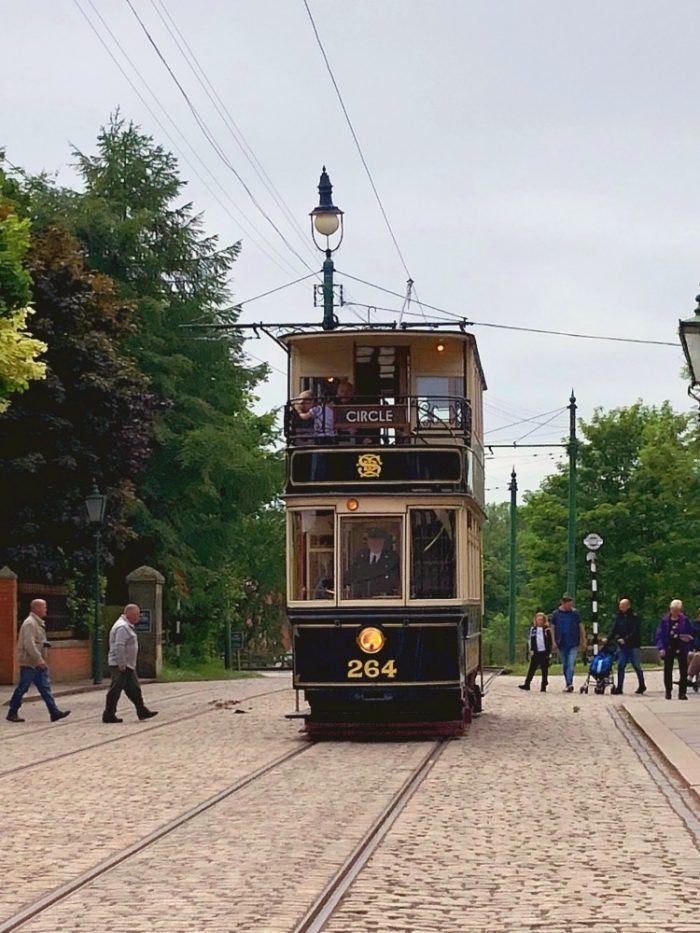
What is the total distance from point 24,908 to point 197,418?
44.4m

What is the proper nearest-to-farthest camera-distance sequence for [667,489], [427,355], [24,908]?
1. [24,908]
2. [427,355]
3. [667,489]

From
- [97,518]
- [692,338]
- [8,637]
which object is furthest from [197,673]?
[692,338]

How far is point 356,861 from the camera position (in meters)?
11.7

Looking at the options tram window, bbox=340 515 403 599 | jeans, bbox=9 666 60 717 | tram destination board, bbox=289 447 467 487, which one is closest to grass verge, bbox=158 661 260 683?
jeans, bbox=9 666 60 717

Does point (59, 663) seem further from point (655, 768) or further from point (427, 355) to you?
point (655, 768)

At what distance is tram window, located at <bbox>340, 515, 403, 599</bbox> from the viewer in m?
22.2

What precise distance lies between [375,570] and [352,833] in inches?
366

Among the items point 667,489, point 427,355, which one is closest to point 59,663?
point 427,355

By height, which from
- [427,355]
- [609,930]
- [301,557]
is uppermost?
[427,355]

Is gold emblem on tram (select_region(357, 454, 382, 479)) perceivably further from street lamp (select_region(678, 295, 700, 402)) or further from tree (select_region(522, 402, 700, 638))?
tree (select_region(522, 402, 700, 638))

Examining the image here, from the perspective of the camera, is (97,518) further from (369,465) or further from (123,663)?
(369,465)

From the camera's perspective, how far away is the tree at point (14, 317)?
31438 mm

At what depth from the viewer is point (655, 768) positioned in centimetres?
1842

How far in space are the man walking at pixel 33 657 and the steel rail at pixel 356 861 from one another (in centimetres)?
886
